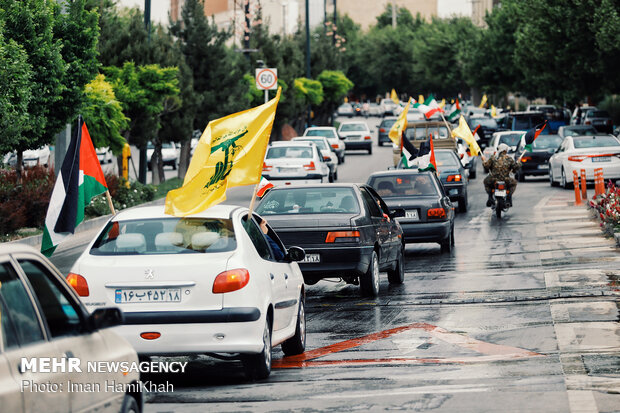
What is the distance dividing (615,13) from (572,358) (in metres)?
33.1

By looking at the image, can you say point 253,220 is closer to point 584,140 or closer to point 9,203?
point 9,203

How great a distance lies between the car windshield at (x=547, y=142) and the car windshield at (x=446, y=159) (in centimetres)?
966

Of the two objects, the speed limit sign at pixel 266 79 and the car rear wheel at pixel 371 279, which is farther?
the speed limit sign at pixel 266 79

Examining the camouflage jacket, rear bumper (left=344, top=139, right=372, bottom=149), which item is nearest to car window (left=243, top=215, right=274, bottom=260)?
the camouflage jacket

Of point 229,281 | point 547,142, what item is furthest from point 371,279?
point 547,142

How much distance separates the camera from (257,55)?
59438 millimetres

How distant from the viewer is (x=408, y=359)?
406 inches

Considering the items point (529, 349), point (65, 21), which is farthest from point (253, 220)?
point (65, 21)

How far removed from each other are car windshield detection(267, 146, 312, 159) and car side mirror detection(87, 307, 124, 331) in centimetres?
2878

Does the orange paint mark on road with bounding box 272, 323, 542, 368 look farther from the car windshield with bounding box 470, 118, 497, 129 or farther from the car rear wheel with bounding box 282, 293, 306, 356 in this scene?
the car windshield with bounding box 470, 118, 497, 129

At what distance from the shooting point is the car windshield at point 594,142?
33.8 m

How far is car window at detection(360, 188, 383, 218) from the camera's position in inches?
611

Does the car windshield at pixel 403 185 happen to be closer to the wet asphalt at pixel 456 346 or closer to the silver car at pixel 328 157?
the wet asphalt at pixel 456 346

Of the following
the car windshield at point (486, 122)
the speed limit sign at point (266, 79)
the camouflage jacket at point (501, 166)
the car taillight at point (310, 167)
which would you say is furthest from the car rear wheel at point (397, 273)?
the car windshield at point (486, 122)
